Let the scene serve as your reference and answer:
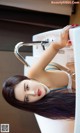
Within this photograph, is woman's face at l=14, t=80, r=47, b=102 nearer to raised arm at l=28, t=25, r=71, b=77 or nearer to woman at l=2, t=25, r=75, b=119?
woman at l=2, t=25, r=75, b=119

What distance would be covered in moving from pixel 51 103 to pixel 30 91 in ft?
0.37

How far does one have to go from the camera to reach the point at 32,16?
7.48 ft

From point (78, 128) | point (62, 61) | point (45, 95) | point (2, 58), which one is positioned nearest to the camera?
point (78, 128)

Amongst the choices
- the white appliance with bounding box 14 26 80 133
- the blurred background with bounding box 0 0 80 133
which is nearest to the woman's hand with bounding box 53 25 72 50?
the white appliance with bounding box 14 26 80 133

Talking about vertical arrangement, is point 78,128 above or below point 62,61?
below

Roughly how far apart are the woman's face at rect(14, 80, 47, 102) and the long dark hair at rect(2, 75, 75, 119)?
0.02 meters

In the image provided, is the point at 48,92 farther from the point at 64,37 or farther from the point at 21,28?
the point at 21,28

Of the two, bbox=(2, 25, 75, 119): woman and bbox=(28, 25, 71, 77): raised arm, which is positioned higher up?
bbox=(28, 25, 71, 77): raised arm

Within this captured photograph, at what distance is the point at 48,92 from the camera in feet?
3.29

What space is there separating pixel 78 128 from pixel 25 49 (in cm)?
156

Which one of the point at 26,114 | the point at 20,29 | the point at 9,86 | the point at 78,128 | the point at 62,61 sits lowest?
the point at 26,114

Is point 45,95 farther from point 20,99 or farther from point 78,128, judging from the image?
point 78,128

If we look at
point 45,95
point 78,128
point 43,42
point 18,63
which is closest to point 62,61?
point 43,42

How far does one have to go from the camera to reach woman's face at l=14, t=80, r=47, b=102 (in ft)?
3.17
